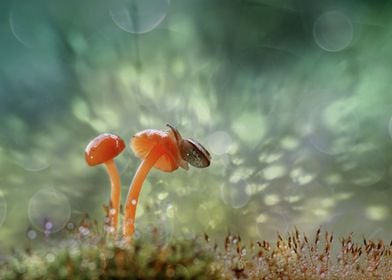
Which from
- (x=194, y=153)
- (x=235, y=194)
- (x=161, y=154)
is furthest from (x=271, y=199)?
(x=194, y=153)

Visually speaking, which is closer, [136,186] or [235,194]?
[136,186]

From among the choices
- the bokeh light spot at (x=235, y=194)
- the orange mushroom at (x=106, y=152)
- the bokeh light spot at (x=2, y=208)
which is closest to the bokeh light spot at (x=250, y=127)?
the bokeh light spot at (x=235, y=194)

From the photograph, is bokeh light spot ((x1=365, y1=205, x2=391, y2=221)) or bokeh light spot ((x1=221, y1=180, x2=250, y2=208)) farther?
bokeh light spot ((x1=365, y1=205, x2=391, y2=221))

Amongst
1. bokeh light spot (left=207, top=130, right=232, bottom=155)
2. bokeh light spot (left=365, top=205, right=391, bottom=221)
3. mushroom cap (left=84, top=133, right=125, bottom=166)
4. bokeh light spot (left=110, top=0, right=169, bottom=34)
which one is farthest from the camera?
bokeh light spot (left=365, top=205, right=391, bottom=221)

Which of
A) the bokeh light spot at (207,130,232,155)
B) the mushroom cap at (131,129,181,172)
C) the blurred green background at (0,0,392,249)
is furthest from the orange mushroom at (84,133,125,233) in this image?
the bokeh light spot at (207,130,232,155)

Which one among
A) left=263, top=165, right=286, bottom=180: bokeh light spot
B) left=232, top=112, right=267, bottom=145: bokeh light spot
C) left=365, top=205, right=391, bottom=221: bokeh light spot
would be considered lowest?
left=365, top=205, right=391, bottom=221: bokeh light spot

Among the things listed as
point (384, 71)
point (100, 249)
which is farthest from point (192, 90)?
point (100, 249)

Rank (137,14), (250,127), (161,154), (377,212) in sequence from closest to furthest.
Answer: (161,154)
(137,14)
(250,127)
(377,212)

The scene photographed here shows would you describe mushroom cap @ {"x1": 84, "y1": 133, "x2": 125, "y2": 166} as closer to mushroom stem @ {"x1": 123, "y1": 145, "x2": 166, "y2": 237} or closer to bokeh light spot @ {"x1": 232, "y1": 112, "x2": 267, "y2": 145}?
mushroom stem @ {"x1": 123, "y1": 145, "x2": 166, "y2": 237}

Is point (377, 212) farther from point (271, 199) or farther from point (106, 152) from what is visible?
point (106, 152)
